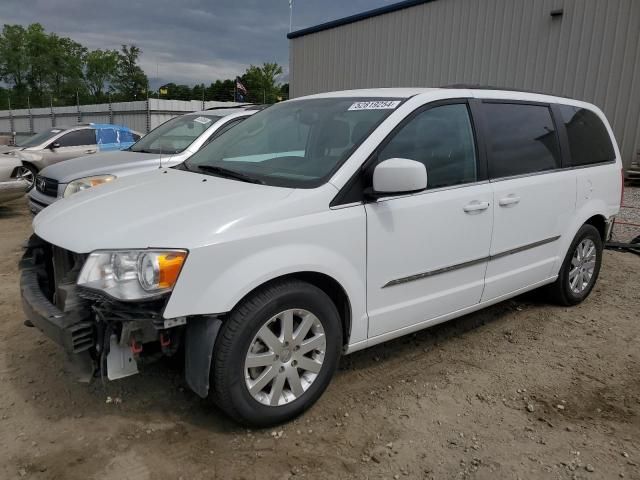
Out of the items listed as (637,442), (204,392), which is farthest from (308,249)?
(637,442)

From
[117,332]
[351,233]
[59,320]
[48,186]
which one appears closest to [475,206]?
[351,233]

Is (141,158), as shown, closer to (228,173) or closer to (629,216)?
(228,173)

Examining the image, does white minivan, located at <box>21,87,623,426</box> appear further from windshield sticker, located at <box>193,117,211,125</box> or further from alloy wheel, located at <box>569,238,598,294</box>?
windshield sticker, located at <box>193,117,211,125</box>

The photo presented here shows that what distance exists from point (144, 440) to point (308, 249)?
1.28 meters

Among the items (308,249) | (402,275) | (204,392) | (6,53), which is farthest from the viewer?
(6,53)

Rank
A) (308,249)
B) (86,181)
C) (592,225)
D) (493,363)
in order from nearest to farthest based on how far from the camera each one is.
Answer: (308,249) → (493,363) → (592,225) → (86,181)

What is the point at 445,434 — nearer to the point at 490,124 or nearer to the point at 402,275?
the point at 402,275

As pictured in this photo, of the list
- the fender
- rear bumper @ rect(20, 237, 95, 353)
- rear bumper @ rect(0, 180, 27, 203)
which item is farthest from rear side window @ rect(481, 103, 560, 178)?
rear bumper @ rect(0, 180, 27, 203)

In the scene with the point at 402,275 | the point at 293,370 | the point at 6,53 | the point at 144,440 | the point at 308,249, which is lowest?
the point at 144,440

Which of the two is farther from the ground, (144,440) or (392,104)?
(392,104)

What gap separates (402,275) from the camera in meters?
3.13

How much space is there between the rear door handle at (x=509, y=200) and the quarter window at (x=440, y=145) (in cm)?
28

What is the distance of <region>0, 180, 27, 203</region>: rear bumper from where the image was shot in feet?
28.0

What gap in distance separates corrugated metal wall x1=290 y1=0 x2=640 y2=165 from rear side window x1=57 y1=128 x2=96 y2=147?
768 centimetres
